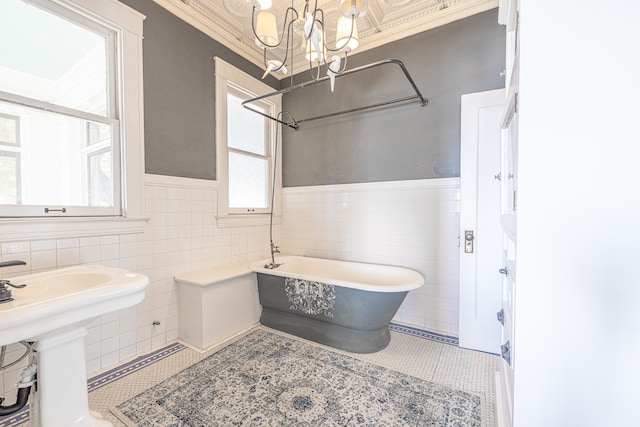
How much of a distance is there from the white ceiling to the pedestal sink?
2321 mm

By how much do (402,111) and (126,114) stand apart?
2407 millimetres

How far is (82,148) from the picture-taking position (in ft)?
5.96

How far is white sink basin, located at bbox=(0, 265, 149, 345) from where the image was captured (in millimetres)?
864

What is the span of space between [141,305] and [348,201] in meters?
2.13

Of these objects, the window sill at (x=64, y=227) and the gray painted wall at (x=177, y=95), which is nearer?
the window sill at (x=64, y=227)

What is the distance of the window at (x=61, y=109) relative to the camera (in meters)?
1.53

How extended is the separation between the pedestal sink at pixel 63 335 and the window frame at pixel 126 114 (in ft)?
2.00

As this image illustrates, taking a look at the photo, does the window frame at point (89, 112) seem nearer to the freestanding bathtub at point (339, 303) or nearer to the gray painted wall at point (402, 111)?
the freestanding bathtub at point (339, 303)

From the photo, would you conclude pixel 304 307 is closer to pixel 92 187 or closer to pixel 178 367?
pixel 178 367

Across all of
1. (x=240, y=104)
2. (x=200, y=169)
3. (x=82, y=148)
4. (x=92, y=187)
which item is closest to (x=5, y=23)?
(x=82, y=148)

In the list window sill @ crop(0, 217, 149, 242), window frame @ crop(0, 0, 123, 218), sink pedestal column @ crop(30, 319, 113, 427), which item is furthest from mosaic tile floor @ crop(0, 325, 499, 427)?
window frame @ crop(0, 0, 123, 218)

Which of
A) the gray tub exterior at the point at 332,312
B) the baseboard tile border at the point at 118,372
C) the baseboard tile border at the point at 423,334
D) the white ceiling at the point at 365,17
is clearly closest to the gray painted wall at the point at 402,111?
the white ceiling at the point at 365,17

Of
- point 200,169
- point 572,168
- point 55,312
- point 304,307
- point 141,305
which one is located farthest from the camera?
point 200,169

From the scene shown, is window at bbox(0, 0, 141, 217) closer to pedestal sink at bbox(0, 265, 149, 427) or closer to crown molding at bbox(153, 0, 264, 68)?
crown molding at bbox(153, 0, 264, 68)
